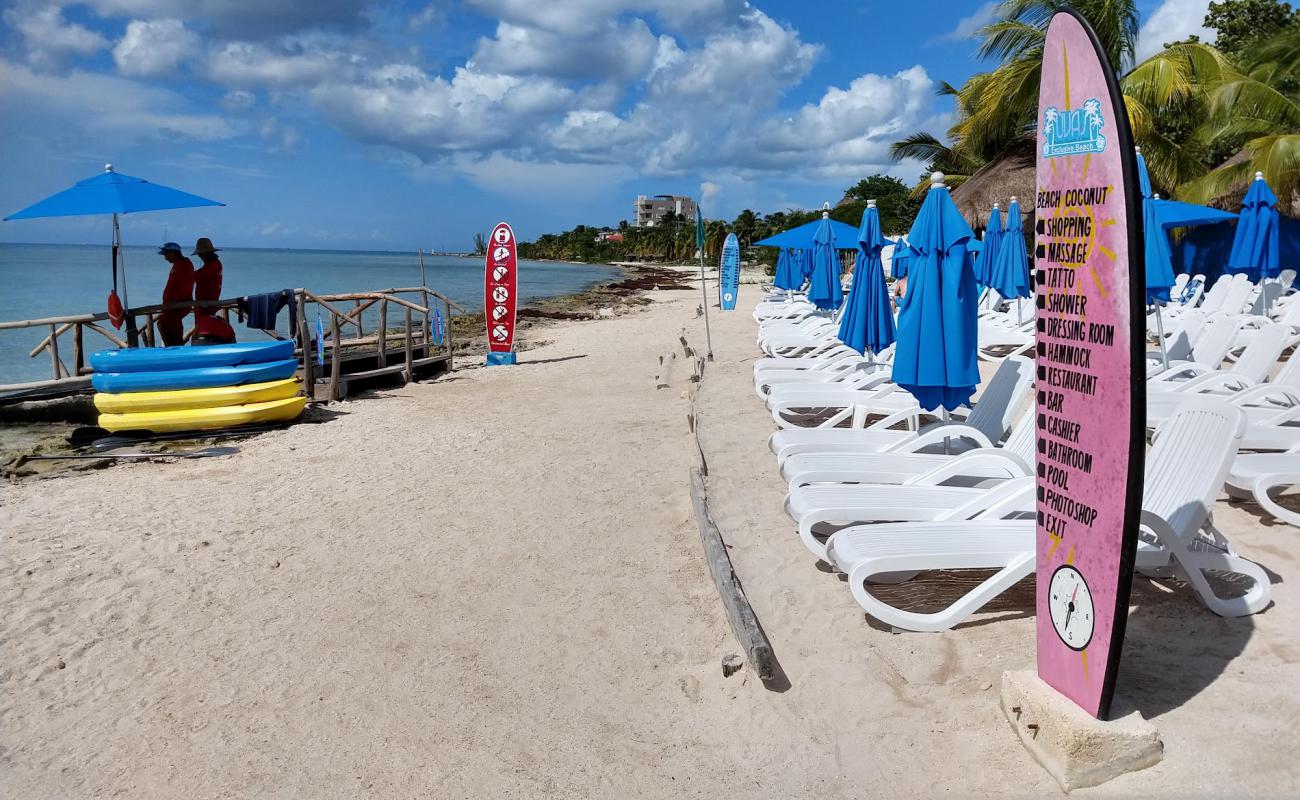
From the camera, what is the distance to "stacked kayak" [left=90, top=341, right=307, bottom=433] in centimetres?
788

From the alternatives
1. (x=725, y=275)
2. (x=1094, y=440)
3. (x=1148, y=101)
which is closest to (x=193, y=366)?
(x=1094, y=440)

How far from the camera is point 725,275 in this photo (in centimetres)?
1995

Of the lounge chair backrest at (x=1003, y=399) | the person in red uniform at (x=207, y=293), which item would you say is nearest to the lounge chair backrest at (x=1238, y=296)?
the lounge chair backrest at (x=1003, y=399)

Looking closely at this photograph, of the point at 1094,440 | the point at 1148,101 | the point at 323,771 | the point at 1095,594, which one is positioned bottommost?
the point at 323,771

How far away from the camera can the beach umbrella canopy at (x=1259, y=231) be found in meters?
10.9

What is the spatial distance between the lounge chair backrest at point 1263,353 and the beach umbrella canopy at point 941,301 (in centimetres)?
342

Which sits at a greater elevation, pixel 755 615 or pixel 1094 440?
pixel 1094 440

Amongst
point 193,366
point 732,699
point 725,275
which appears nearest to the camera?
point 732,699

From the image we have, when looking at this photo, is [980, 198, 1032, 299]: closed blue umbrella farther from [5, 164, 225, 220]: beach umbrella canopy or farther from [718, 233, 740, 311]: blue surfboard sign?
[5, 164, 225, 220]: beach umbrella canopy

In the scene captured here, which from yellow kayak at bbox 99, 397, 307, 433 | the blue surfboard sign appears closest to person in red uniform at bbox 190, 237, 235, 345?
yellow kayak at bbox 99, 397, 307, 433

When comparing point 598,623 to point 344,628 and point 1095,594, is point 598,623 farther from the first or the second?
point 1095,594

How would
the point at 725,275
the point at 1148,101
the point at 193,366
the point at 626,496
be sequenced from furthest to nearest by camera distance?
the point at 725,275 → the point at 1148,101 → the point at 193,366 → the point at 626,496

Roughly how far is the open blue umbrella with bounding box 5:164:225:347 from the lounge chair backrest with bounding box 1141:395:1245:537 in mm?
8241

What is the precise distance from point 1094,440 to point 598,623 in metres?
2.42
